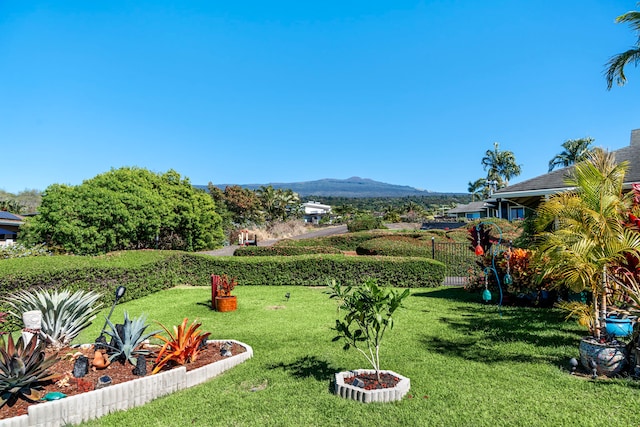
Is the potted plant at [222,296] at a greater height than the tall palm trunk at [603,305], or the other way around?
the tall palm trunk at [603,305]

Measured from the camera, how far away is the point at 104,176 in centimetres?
1593

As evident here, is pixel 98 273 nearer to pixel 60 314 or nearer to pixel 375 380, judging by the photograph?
pixel 60 314

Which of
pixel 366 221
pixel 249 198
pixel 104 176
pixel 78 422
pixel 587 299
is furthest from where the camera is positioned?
pixel 249 198

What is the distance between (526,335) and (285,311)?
16.4 ft

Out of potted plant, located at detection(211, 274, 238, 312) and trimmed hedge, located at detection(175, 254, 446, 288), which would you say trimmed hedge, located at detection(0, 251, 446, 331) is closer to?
trimmed hedge, located at detection(175, 254, 446, 288)

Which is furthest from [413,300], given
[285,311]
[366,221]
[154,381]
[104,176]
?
[366,221]

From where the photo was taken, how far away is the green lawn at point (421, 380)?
364cm

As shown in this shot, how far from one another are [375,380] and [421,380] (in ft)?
2.07

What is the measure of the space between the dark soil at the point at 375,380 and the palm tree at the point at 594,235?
8.48 feet

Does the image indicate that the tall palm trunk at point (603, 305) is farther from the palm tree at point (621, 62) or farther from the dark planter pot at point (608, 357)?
the palm tree at point (621, 62)

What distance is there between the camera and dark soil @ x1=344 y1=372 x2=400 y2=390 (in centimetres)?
417

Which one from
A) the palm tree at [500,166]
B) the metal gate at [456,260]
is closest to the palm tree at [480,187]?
the palm tree at [500,166]

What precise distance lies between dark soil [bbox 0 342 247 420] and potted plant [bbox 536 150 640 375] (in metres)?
4.68

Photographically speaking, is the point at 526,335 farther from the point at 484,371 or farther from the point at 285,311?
the point at 285,311
